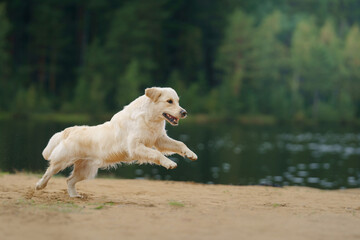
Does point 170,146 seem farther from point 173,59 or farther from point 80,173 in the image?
point 173,59

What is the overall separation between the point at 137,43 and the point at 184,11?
41.6 ft

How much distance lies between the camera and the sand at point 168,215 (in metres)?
5.44

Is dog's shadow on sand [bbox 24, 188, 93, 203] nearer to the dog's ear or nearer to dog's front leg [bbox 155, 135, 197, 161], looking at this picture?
dog's front leg [bbox 155, 135, 197, 161]

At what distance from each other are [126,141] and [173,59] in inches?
2270

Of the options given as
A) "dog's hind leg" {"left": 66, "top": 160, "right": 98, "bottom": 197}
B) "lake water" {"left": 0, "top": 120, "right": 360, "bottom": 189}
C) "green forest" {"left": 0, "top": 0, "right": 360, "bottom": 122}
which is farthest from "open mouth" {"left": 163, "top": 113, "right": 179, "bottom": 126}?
"green forest" {"left": 0, "top": 0, "right": 360, "bottom": 122}

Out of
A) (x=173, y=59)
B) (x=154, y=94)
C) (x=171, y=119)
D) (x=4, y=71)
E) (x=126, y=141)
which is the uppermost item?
(x=173, y=59)

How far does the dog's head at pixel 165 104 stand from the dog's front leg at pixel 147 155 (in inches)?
21.1

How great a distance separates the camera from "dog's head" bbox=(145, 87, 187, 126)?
24.2 ft

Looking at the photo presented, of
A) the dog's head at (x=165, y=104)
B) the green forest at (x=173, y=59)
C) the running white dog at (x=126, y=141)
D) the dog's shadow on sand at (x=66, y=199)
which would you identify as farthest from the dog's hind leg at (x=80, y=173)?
the green forest at (x=173, y=59)

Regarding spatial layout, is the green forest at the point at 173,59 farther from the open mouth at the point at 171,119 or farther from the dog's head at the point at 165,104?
the open mouth at the point at 171,119

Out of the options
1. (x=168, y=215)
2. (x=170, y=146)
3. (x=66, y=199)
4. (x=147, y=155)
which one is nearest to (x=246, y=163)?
(x=170, y=146)

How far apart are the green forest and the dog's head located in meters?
38.3

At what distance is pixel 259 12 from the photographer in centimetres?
7650

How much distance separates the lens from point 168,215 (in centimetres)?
643
